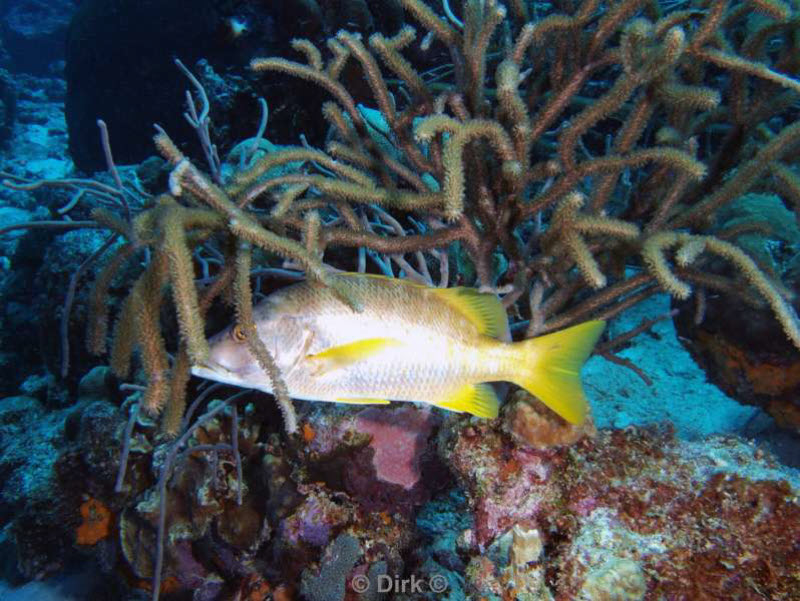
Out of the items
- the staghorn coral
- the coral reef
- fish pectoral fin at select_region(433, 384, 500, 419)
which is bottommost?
the coral reef

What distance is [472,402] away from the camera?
1943mm

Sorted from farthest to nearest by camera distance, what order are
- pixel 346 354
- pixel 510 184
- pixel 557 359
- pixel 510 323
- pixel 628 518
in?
pixel 510 323
pixel 510 184
pixel 628 518
pixel 557 359
pixel 346 354

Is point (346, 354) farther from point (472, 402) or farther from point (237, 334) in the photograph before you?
point (472, 402)

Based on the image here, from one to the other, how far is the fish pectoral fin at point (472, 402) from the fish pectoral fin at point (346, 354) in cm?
34

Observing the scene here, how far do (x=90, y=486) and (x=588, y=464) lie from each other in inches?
171

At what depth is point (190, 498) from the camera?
336cm

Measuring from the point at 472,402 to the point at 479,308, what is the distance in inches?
16.2

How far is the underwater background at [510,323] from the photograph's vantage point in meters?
1.92

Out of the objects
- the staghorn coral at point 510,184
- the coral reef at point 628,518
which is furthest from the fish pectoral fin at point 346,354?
the coral reef at point 628,518

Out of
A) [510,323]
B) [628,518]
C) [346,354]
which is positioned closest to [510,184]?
[510,323]

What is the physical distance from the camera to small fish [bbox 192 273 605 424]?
1.84 metres

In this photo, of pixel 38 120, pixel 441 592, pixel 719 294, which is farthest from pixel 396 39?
pixel 38 120

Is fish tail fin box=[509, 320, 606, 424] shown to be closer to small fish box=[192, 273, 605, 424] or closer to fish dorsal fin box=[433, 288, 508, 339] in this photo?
small fish box=[192, 273, 605, 424]

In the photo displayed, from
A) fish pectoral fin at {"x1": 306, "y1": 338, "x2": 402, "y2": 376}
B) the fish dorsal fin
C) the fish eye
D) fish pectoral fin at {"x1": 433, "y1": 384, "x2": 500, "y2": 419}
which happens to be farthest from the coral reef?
the fish eye
